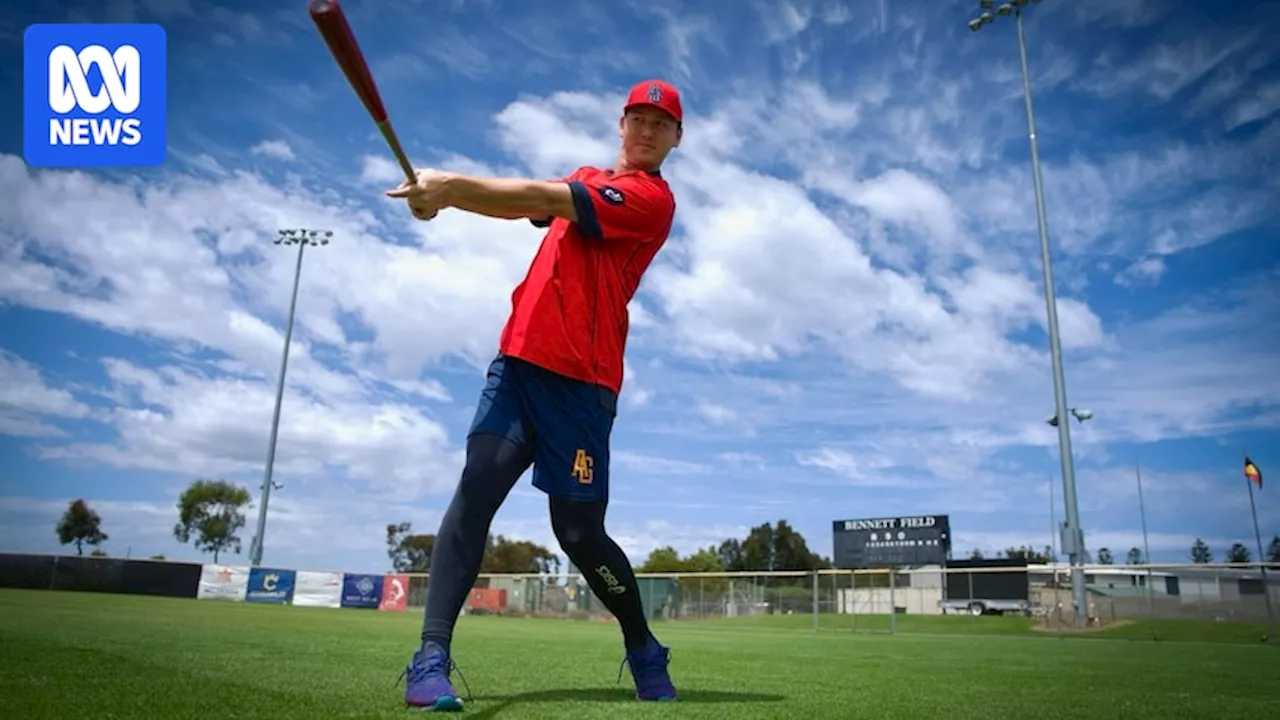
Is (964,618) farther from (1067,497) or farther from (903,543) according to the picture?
(1067,497)

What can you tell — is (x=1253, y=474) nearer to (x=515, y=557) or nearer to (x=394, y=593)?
(x=394, y=593)

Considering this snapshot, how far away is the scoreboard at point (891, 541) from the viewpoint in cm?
2492

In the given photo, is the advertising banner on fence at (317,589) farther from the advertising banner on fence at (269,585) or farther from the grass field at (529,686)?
the grass field at (529,686)

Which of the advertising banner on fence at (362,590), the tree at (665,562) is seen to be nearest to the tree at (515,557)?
the tree at (665,562)

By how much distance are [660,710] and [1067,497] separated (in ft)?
66.7

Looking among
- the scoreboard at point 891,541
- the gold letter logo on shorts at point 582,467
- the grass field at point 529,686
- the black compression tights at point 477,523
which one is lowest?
the grass field at point 529,686

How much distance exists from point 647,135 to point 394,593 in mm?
34494

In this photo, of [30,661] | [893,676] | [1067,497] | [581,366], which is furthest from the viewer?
[1067,497]

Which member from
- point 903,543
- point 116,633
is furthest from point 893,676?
point 903,543

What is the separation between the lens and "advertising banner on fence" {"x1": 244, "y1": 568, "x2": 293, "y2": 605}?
33.8 meters

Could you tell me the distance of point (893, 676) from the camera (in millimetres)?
4738

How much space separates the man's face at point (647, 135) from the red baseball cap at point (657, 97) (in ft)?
0.07

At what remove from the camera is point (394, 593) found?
113ft

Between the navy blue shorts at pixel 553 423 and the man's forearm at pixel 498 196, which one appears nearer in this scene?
the man's forearm at pixel 498 196
